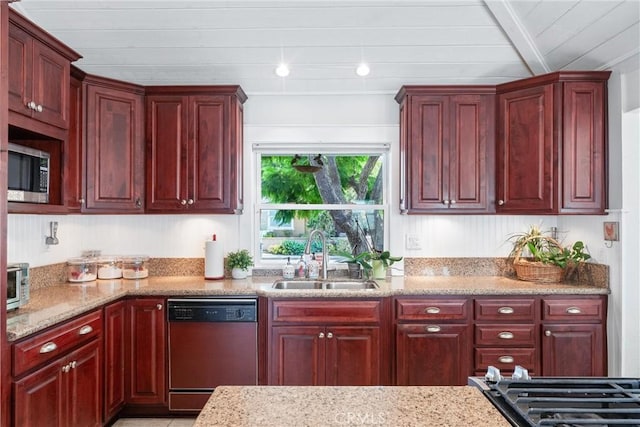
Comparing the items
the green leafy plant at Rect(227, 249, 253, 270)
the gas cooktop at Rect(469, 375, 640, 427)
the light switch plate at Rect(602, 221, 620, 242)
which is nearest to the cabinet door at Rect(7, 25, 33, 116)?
the green leafy plant at Rect(227, 249, 253, 270)

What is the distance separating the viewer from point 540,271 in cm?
309

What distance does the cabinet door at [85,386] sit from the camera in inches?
89.9

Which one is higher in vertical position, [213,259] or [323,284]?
[213,259]

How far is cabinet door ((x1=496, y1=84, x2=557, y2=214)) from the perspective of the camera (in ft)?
9.66

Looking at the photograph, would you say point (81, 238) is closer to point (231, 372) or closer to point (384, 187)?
point (231, 372)

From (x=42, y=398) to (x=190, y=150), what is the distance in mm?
1823

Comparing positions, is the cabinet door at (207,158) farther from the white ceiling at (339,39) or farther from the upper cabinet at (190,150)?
the white ceiling at (339,39)

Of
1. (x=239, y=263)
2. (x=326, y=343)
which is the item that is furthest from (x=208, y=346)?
(x=326, y=343)

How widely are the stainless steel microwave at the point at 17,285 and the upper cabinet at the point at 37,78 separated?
744 millimetres

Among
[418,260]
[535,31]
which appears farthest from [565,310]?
[535,31]

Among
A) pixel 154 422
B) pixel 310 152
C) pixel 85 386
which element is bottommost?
pixel 154 422

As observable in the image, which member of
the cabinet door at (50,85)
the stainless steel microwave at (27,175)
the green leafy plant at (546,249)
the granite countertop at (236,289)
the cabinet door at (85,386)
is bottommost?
the cabinet door at (85,386)

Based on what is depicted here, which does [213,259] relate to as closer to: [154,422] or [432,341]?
[154,422]

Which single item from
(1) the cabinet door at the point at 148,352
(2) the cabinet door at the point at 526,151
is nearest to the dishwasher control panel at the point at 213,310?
(1) the cabinet door at the point at 148,352
